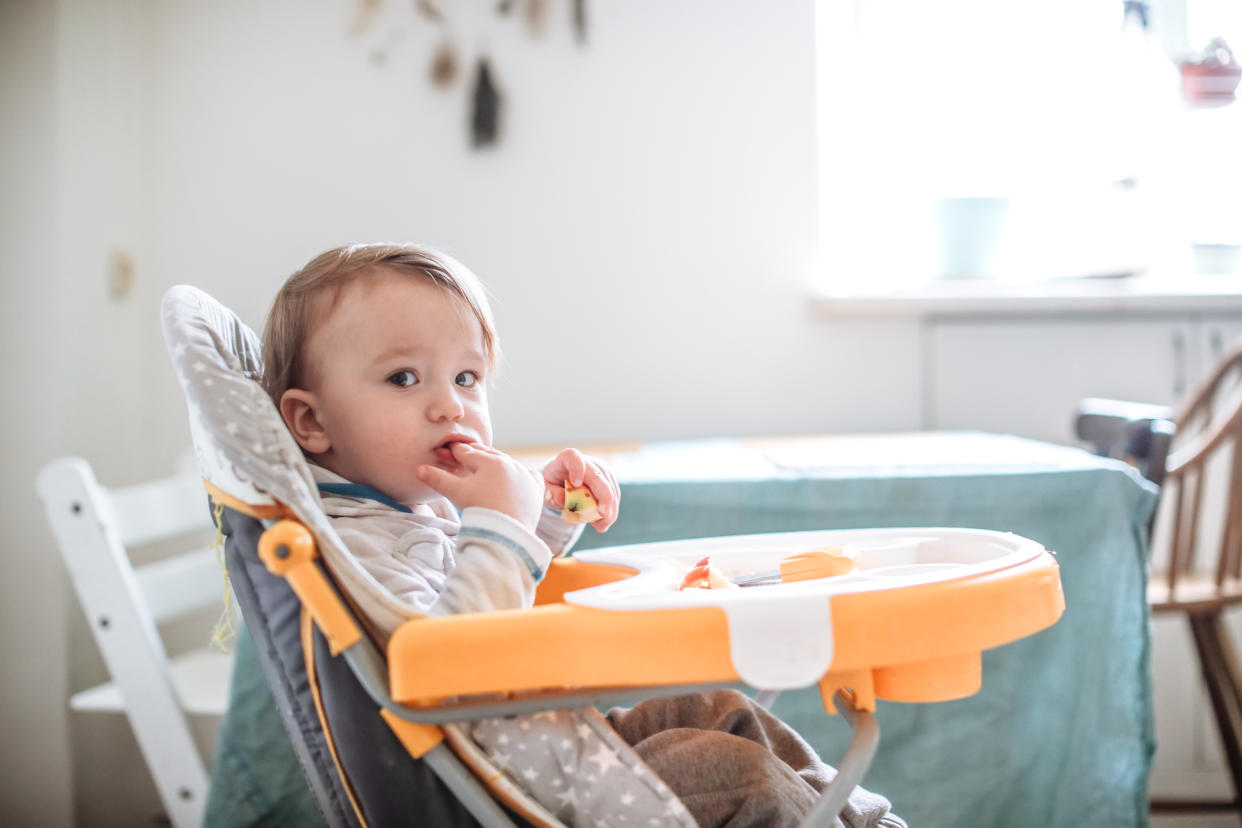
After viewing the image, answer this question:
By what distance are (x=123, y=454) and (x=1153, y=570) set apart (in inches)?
77.8

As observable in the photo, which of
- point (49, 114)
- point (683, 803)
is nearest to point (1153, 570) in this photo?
point (683, 803)

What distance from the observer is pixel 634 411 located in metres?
1.93

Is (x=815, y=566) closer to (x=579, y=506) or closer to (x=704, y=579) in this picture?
(x=704, y=579)

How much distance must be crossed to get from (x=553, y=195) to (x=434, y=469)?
1307mm

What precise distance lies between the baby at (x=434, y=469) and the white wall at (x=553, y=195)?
1107 millimetres

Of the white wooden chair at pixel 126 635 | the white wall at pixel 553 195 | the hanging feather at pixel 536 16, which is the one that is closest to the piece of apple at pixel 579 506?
the white wooden chair at pixel 126 635

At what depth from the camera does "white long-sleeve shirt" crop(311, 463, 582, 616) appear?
2.00 ft

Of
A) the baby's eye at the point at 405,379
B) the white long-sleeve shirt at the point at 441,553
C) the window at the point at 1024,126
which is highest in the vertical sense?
the window at the point at 1024,126

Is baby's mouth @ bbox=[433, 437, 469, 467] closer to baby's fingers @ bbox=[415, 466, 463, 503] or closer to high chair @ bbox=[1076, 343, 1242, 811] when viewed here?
baby's fingers @ bbox=[415, 466, 463, 503]

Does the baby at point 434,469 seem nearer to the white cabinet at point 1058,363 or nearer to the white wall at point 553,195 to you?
the white wall at point 553,195

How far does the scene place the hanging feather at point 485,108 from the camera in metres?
1.88

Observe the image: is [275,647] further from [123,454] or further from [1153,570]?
[1153,570]

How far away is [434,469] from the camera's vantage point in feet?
2.28

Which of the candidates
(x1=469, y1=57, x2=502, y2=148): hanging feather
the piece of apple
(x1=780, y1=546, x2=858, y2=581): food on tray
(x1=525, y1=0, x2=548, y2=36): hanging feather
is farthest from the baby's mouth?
(x1=525, y1=0, x2=548, y2=36): hanging feather
